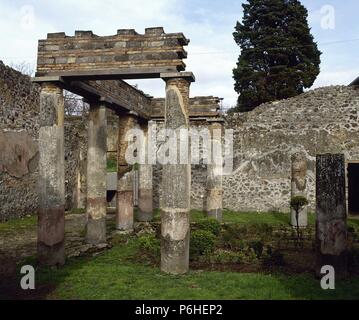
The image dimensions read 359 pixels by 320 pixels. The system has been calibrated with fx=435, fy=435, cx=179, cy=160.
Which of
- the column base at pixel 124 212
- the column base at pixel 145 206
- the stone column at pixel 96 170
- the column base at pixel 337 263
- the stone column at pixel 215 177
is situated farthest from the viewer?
the column base at pixel 145 206

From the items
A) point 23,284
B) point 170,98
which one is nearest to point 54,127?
point 170,98

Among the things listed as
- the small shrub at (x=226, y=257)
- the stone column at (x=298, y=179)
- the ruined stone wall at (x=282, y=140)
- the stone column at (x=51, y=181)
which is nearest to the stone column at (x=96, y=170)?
the stone column at (x=51, y=181)

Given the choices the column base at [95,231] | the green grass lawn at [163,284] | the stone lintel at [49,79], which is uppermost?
the stone lintel at [49,79]

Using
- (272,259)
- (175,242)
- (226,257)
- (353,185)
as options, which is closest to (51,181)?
(175,242)

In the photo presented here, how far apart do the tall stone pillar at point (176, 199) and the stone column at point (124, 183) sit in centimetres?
494

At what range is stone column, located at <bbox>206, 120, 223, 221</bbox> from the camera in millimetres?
13984

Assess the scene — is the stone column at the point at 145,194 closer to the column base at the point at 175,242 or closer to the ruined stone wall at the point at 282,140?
the ruined stone wall at the point at 282,140

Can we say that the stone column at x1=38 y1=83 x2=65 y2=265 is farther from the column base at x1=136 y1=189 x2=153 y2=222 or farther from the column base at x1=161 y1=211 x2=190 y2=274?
the column base at x1=136 y1=189 x2=153 y2=222

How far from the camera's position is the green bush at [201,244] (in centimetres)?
831

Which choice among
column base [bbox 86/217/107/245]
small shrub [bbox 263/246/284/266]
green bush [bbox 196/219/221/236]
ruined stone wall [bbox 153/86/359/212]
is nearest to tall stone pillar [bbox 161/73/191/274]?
small shrub [bbox 263/246/284/266]

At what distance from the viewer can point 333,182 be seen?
698cm

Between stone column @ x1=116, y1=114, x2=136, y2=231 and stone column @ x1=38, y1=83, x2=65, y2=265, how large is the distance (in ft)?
13.6
